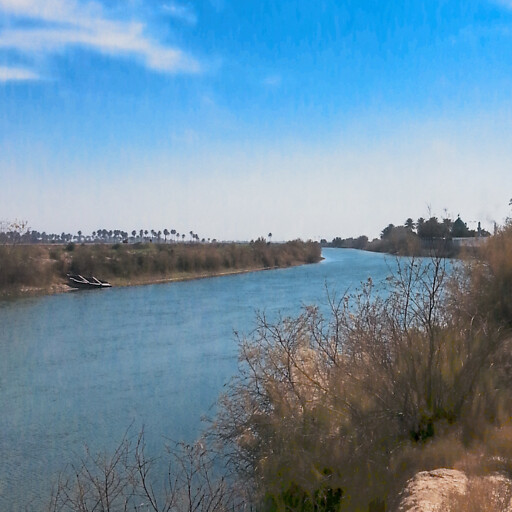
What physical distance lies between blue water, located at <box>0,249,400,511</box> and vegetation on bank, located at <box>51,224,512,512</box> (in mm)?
1151

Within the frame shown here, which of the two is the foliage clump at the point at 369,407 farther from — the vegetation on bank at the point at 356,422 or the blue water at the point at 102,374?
the blue water at the point at 102,374

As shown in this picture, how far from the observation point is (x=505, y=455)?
18.7ft

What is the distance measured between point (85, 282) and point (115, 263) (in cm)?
423

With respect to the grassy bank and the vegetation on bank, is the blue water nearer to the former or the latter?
the vegetation on bank

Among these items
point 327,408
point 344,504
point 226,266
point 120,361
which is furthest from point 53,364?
point 226,266

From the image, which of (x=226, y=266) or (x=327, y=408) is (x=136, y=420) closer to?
(x=327, y=408)

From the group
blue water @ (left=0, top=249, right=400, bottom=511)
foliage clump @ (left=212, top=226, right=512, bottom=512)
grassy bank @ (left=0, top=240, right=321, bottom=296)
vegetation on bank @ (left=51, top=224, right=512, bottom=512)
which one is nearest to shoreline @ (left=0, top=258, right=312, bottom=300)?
grassy bank @ (left=0, top=240, right=321, bottom=296)

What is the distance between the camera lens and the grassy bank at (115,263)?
36.3 meters

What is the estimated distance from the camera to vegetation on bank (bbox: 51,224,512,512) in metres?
6.18

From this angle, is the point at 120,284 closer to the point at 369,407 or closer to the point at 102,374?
the point at 102,374

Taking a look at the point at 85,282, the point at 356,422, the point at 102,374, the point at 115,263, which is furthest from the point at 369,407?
the point at 115,263

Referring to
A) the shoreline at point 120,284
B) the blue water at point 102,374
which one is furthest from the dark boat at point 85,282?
the blue water at point 102,374

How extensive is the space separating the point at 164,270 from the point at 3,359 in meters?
29.1

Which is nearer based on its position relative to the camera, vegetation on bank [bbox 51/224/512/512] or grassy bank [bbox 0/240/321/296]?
vegetation on bank [bbox 51/224/512/512]
